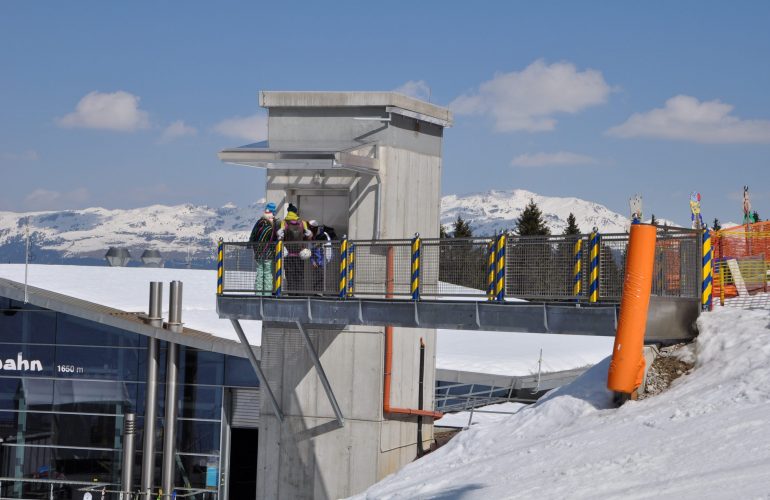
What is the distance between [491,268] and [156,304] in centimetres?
1584

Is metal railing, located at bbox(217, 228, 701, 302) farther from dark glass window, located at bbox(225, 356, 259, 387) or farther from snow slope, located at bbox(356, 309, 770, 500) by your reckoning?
dark glass window, located at bbox(225, 356, 259, 387)

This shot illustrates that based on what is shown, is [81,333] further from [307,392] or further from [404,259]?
[404,259]

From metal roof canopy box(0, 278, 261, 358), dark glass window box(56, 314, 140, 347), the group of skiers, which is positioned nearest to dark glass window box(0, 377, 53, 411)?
dark glass window box(56, 314, 140, 347)

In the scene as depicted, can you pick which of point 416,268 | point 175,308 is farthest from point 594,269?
point 175,308

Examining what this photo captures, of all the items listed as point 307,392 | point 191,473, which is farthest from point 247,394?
point 307,392

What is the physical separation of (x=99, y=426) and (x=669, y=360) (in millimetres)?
20801

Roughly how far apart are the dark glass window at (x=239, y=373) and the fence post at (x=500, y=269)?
47.4 ft

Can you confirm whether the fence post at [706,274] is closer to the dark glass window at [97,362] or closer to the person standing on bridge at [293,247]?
the person standing on bridge at [293,247]

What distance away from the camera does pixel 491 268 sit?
17297mm

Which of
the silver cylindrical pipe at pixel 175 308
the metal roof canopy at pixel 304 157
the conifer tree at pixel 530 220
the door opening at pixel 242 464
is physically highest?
the conifer tree at pixel 530 220

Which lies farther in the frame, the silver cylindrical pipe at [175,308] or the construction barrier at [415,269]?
the silver cylindrical pipe at [175,308]

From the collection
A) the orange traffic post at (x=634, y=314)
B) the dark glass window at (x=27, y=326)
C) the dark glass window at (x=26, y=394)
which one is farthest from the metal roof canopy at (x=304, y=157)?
the dark glass window at (x=26, y=394)

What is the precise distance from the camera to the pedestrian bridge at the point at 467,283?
1531cm

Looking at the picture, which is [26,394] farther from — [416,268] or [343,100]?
[416,268]
